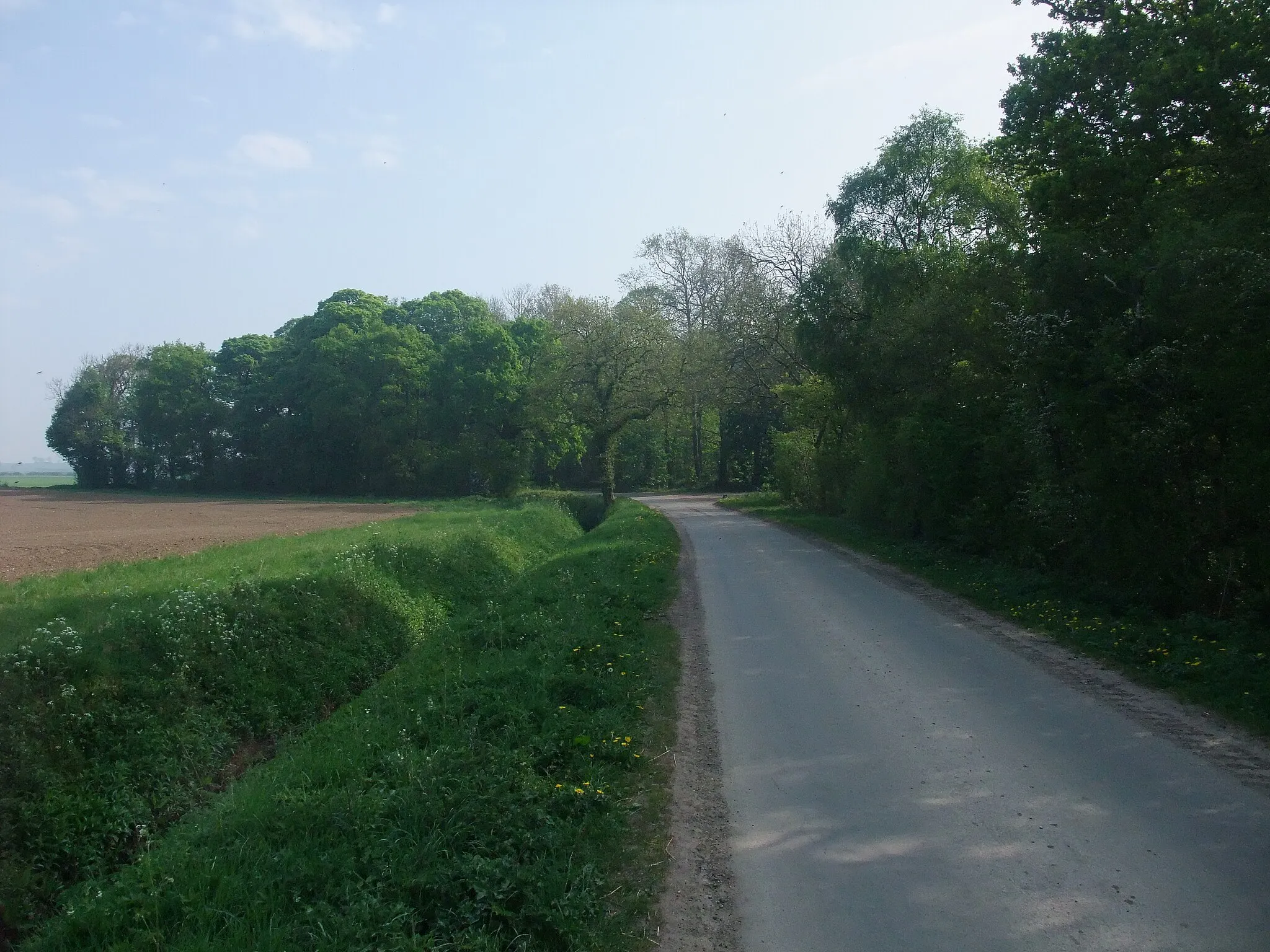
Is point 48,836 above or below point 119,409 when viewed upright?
below

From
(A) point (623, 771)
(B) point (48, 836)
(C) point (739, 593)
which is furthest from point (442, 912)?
(C) point (739, 593)

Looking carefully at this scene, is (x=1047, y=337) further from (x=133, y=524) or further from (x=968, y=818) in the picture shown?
(x=133, y=524)

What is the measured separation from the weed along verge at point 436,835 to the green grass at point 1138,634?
16.0 ft

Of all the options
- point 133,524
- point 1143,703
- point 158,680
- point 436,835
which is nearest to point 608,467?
point 133,524

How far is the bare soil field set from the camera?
68.9 ft

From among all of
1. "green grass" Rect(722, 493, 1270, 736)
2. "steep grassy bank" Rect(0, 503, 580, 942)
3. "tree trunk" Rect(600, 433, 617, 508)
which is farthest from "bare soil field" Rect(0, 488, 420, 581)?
"green grass" Rect(722, 493, 1270, 736)

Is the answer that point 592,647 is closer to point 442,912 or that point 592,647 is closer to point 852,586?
point 442,912

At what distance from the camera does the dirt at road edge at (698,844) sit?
14.8 ft

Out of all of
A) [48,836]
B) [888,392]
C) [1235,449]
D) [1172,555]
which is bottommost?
[48,836]

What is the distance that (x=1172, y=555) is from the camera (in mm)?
11227

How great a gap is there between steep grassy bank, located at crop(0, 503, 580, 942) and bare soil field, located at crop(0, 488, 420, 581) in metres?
4.73

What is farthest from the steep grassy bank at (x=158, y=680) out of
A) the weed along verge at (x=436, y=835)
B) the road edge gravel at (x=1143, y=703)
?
the road edge gravel at (x=1143, y=703)

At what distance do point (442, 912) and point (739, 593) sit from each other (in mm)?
11393

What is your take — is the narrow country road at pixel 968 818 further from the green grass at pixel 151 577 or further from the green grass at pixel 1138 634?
the green grass at pixel 151 577
